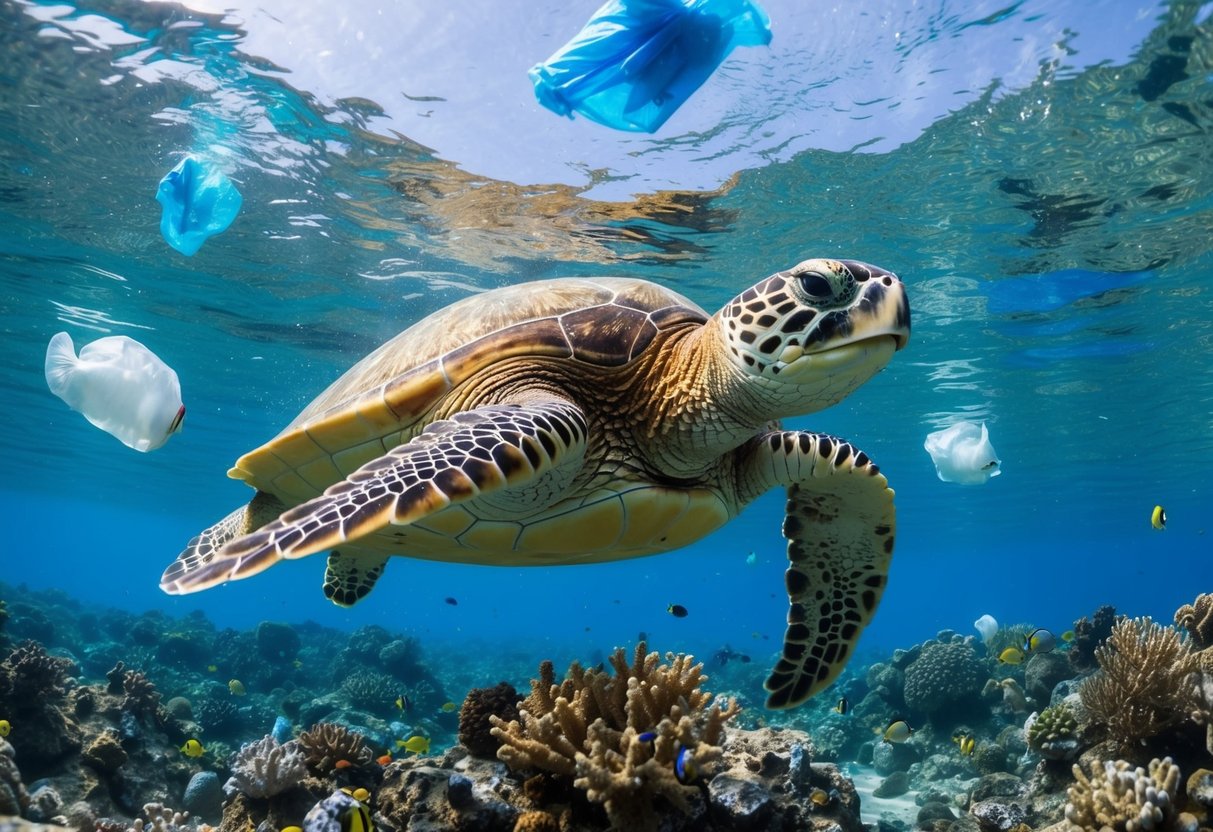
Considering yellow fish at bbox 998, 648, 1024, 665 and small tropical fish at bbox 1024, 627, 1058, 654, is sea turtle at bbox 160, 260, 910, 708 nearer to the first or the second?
yellow fish at bbox 998, 648, 1024, 665

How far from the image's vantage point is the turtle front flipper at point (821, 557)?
3898 millimetres

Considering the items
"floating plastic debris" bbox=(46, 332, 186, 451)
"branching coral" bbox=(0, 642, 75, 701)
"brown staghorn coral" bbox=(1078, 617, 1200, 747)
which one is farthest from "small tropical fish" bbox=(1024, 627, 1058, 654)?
"branching coral" bbox=(0, 642, 75, 701)

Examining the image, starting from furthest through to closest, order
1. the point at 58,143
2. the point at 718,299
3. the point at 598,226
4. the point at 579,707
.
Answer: the point at 718,299
the point at 598,226
the point at 58,143
the point at 579,707

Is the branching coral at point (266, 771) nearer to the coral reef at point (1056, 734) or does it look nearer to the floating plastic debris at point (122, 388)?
the floating plastic debris at point (122, 388)

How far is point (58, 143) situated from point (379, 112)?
4973mm

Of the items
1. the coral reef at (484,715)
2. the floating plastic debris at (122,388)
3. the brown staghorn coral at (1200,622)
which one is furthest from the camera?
the floating plastic debris at (122,388)

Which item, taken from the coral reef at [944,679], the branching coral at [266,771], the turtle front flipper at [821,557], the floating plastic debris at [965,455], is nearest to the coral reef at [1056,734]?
the turtle front flipper at [821,557]

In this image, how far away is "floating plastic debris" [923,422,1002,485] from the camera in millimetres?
9914

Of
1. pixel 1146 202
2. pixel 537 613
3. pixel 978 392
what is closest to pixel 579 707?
pixel 1146 202

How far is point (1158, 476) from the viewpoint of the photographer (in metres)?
30.6

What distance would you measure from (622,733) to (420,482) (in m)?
1.41

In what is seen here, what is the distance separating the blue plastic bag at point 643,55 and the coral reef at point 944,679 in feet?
31.1

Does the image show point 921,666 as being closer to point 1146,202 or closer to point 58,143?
point 1146,202

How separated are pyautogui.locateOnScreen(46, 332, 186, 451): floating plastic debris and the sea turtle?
1153mm
